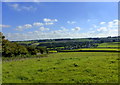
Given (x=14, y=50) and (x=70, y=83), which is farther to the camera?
(x=14, y=50)

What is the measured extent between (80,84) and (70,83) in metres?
0.99

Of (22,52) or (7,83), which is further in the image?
(22,52)

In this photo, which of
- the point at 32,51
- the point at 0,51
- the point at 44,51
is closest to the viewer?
the point at 0,51

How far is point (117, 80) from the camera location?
43.8 feet

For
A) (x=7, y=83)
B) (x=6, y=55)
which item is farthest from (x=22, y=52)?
(x=7, y=83)

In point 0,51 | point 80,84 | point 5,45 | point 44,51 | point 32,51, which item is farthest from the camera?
point 44,51

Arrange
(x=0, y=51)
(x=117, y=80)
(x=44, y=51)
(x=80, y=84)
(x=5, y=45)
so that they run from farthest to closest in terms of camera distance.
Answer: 1. (x=44, y=51)
2. (x=5, y=45)
3. (x=0, y=51)
4. (x=117, y=80)
5. (x=80, y=84)

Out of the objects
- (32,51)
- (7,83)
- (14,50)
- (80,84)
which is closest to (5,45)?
(14,50)

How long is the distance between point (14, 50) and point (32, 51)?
459 inches

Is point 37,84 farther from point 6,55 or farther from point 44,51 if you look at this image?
point 44,51

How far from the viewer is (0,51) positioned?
4791 cm

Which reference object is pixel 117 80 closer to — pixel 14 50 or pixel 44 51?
pixel 14 50

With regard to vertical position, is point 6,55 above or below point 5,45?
below

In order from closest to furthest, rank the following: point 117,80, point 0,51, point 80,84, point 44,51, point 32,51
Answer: point 80,84
point 117,80
point 0,51
point 32,51
point 44,51
